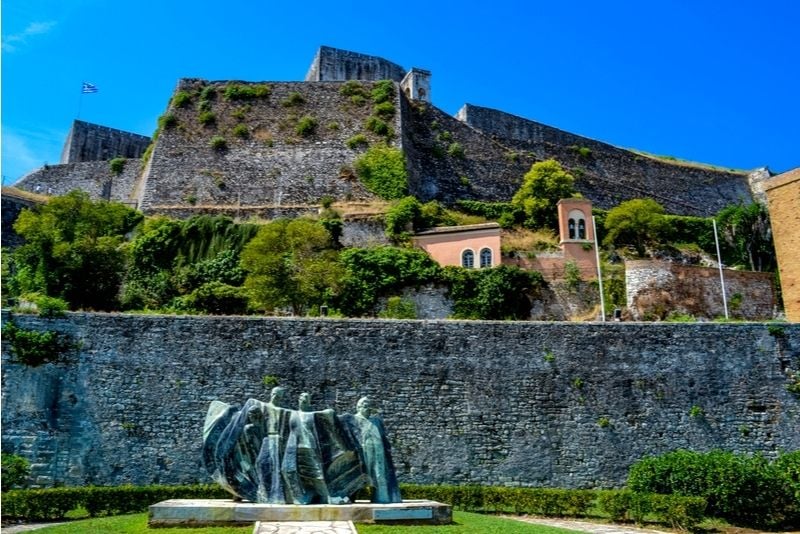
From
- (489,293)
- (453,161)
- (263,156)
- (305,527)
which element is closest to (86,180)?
(263,156)

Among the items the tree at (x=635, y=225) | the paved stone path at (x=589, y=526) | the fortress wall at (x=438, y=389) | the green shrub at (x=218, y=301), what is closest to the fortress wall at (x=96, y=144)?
the green shrub at (x=218, y=301)

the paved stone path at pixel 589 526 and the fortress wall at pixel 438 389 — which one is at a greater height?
the fortress wall at pixel 438 389

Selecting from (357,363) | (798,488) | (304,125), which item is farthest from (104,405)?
(304,125)

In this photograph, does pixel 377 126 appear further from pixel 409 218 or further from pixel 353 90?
pixel 409 218

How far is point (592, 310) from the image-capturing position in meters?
35.9

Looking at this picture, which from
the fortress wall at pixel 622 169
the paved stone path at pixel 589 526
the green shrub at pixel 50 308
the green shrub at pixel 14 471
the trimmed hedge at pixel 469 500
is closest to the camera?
the paved stone path at pixel 589 526

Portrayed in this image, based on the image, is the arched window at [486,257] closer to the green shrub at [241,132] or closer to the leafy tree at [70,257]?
the leafy tree at [70,257]

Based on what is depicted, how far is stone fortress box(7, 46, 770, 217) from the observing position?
140 ft

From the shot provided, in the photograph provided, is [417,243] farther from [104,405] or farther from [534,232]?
[104,405]

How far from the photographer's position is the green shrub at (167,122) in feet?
148

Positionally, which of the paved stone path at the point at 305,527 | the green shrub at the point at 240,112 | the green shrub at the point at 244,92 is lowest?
the paved stone path at the point at 305,527

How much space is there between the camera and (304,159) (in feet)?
145

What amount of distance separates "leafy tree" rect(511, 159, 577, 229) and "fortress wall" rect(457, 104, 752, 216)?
9.04 meters

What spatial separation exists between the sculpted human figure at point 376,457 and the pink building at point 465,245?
874 inches
